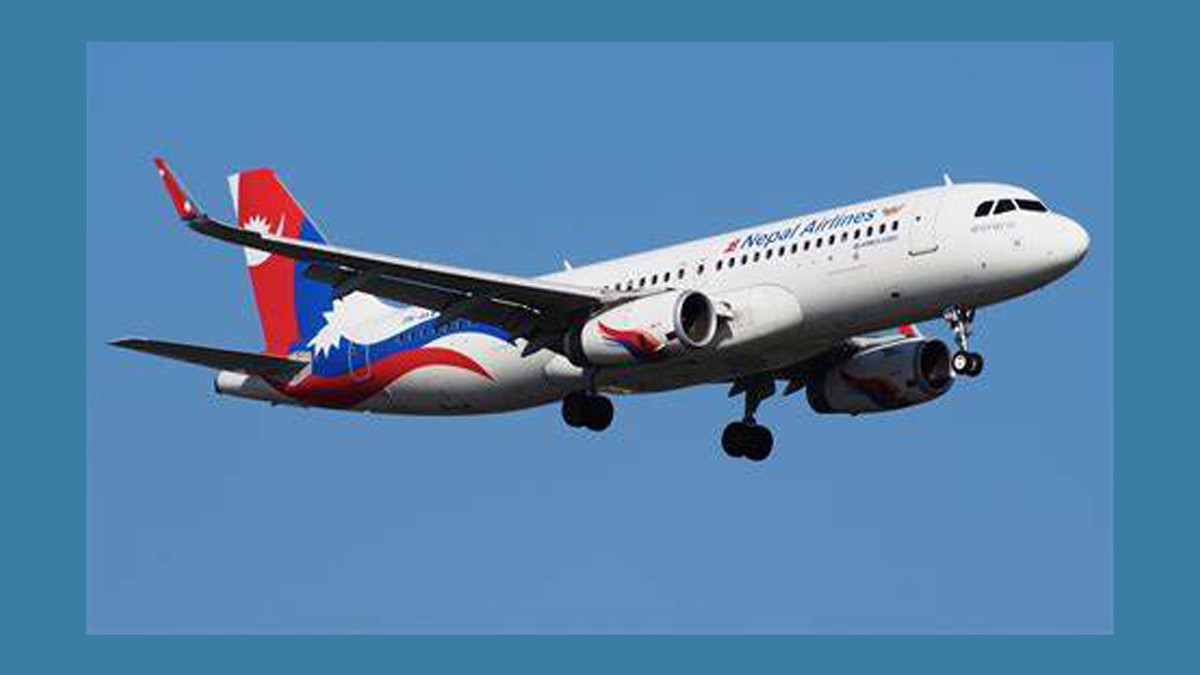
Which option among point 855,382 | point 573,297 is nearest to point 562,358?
point 573,297

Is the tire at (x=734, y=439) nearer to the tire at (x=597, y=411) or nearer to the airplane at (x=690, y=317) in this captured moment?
the airplane at (x=690, y=317)

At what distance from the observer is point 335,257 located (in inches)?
1873

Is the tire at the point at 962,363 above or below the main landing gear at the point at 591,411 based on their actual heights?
below

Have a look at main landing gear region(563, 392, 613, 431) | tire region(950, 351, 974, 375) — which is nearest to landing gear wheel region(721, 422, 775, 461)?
main landing gear region(563, 392, 613, 431)

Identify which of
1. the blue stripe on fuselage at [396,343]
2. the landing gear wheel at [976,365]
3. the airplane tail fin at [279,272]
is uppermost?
the airplane tail fin at [279,272]

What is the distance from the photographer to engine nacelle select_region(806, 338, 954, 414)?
53.4 metres

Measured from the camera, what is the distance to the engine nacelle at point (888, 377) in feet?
175

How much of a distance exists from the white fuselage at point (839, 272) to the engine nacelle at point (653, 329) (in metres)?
0.42

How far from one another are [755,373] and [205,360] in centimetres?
1221

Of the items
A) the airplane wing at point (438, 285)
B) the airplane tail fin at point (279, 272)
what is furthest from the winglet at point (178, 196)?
the airplane tail fin at point (279, 272)

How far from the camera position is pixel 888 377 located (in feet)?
176

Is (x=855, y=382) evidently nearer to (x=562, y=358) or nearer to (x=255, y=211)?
(x=562, y=358)

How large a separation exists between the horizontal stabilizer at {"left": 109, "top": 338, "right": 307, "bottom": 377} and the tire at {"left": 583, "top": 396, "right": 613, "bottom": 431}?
28.0 ft

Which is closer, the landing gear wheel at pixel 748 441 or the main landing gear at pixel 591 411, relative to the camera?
the main landing gear at pixel 591 411
